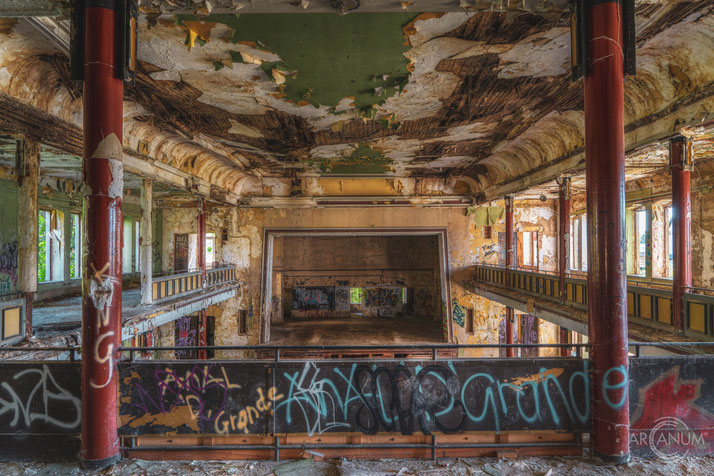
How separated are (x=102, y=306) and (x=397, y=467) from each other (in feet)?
11.5

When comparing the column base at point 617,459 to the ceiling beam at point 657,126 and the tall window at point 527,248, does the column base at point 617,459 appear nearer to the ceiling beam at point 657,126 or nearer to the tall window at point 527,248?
the ceiling beam at point 657,126

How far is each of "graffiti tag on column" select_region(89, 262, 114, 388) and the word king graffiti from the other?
0.22 m

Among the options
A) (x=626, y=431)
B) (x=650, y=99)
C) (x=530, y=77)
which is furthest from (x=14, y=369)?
(x=650, y=99)

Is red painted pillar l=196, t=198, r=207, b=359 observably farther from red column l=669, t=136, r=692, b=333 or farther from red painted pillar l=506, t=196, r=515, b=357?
red column l=669, t=136, r=692, b=333

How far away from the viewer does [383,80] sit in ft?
23.1

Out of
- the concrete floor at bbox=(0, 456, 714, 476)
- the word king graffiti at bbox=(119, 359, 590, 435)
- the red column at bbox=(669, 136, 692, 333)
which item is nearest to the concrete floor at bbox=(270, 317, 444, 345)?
the red column at bbox=(669, 136, 692, 333)

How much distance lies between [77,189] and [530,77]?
49.1 ft

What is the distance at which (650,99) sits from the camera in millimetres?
6844

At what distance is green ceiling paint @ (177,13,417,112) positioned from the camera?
5.19m

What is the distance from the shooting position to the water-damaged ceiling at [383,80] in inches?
204

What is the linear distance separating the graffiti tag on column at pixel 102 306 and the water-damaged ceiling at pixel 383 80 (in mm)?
3096

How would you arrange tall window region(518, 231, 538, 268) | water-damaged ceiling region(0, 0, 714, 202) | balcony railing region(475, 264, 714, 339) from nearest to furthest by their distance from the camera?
water-damaged ceiling region(0, 0, 714, 202) → balcony railing region(475, 264, 714, 339) → tall window region(518, 231, 538, 268)

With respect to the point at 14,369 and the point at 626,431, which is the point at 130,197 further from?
the point at 626,431

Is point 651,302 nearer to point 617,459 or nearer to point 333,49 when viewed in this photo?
point 617,459
